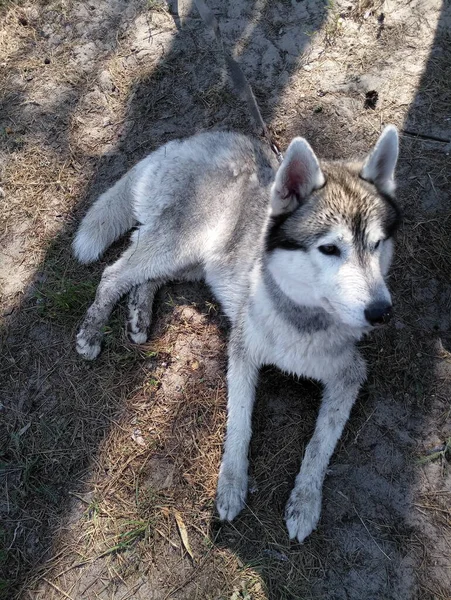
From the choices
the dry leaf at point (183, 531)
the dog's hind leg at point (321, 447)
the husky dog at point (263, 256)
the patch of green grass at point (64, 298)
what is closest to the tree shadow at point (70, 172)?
the patch of green grass at point (64, 298)

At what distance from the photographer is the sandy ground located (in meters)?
2.64

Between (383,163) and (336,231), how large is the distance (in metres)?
0.51

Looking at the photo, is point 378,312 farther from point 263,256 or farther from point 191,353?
point 191,353

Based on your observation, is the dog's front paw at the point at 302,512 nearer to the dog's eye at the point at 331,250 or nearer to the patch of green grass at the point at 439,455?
the patch of green grass at the point at 439,455

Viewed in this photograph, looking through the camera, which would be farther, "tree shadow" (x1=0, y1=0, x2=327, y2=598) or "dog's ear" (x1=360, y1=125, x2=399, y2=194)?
"tree shadow" (x1=0, y1=0, x2=327, y2=598)

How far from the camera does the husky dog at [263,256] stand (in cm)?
236

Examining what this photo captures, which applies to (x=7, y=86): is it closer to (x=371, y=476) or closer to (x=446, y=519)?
(x=371, y=476)

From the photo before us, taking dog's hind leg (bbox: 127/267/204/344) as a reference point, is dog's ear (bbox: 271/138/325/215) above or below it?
above

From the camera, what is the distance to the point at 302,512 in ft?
8.67

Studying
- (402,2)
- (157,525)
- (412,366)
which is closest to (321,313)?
(412,366)

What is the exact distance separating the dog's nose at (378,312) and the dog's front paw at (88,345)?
6.04ft

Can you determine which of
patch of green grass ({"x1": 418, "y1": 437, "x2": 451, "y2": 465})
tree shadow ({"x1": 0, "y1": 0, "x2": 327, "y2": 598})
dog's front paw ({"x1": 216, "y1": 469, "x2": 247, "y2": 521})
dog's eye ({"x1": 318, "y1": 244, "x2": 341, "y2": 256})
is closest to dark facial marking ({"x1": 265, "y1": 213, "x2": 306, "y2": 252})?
dog's eye ({"x1": 318, "y1": 244, "x2": 341, "y2": 256})

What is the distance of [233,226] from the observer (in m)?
3.37

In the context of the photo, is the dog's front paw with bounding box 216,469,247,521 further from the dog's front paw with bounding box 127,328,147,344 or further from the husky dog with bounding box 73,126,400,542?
the dog's front paw with bounding box 127,328,147,344
